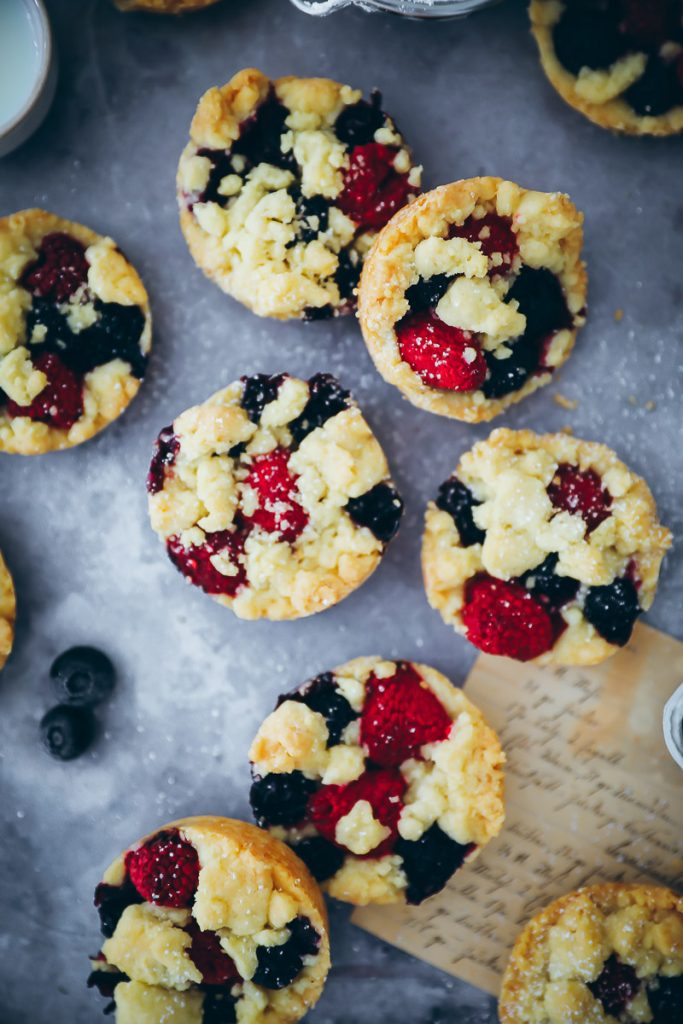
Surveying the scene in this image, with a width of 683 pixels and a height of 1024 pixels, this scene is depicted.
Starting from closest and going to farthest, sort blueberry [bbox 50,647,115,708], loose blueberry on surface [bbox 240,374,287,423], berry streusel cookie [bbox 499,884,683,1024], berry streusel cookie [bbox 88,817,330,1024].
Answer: berry streusel cookie [bbox 88,817,330,1024] → berry streusel cookie [bbox 499,884,683,1024] → loose blueberry on surface [bbox 240,374,287,423] → blueberry [bbox 50,647,115,708]

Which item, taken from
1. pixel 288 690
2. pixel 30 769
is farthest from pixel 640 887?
pixel 30 769

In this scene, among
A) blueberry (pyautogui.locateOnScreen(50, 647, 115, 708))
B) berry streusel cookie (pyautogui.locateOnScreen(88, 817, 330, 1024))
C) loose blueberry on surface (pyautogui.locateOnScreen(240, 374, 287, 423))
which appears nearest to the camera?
berry streusel cookie (pyautogui.locateOnScreen(88, 817, 330, 1024))

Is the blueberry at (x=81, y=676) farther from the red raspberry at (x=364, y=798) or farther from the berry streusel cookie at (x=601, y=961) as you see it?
the berry streusel cookie at (x=601, y=961)

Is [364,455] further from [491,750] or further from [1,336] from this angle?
[1,336]

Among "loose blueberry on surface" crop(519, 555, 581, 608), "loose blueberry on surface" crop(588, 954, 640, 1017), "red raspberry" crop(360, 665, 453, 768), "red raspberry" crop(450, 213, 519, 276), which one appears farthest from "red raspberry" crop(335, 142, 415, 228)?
"loose blueberry on surface" crop(588, 954, 640, 1017)

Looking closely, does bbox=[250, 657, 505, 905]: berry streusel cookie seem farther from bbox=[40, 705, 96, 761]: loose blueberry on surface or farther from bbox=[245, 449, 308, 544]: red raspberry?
bbox=[40, 705, 96, 761]: loose blueberry on surface

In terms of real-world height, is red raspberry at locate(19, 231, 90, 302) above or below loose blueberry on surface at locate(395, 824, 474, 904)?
above

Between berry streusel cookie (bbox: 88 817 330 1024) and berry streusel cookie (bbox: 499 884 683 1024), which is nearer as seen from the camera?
berry streusel cookie (bbox: 88 817 330 1024)
